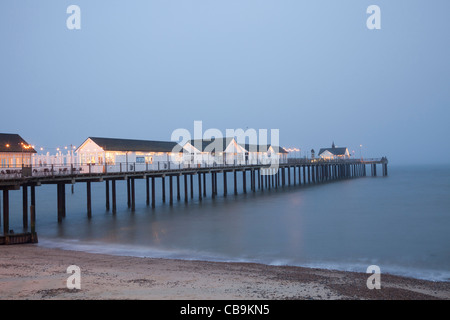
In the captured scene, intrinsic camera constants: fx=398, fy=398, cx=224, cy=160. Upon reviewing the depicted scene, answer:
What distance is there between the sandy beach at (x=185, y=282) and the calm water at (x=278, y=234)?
2.33m

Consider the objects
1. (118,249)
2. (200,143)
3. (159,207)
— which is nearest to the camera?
(118,249)

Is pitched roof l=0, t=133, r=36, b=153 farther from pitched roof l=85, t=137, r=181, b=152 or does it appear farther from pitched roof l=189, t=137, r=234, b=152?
pitched roof l=189, t=137, r=234, b=152

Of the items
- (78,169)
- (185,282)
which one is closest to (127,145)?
(78,169)

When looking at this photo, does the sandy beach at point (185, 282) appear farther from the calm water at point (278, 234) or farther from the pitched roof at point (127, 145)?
the pitched roof at point (127, 145)

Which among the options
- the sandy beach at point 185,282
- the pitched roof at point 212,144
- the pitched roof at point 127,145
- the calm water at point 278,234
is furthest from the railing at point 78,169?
the sandy beach at point 185,282

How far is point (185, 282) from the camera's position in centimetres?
1020

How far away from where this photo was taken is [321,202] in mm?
35375

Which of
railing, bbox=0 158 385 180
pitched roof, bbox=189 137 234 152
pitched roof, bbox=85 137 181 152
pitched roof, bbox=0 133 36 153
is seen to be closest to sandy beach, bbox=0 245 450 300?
railing, bbox=0 158 385 180

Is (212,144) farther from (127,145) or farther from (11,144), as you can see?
(11,144)

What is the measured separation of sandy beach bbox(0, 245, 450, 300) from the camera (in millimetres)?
8938

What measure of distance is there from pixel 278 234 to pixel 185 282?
11375 mm
